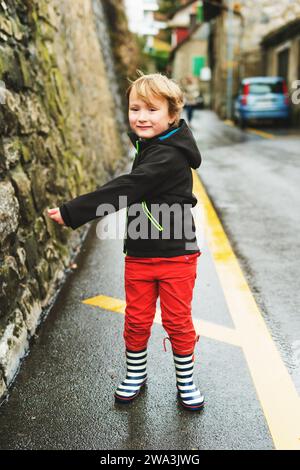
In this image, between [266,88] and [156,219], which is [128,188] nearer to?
[156,219]

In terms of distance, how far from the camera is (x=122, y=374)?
2914 millimetres

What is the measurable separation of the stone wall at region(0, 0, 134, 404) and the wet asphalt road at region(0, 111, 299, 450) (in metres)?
0.17

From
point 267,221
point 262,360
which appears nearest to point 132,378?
point 262,360

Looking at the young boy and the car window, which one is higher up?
the young boy

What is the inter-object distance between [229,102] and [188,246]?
25943 millimetres

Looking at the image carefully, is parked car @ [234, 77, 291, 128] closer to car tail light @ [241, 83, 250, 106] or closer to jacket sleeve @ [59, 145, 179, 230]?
car tail light @ [241, 83, 250, 106]

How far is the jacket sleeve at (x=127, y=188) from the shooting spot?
2.35m

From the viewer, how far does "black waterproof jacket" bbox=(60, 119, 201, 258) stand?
241 centimetres

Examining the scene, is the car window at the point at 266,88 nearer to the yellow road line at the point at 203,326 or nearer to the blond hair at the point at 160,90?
the yellow road line at the point at 203,326

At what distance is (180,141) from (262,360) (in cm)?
133

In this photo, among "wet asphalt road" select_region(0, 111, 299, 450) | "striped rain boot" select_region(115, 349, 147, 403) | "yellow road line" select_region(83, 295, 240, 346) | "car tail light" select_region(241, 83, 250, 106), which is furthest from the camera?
"car tail light" select_region(241, 83, 250, 106)

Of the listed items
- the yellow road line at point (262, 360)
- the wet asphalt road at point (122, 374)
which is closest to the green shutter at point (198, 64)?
the wet asphalt road at point (122, 374)

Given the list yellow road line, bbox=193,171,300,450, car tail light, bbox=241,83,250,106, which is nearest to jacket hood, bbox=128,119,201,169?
yellow road line, bbox=193,171,300,450

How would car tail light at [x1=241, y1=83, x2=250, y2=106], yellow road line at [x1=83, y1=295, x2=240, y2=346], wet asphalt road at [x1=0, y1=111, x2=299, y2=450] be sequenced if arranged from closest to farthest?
wet asphalt road at [x1=0, y1=111, x2=299, y2=450] → yellow road line at [x1=83, y1=295, x2=240, y2=346] → car tail light at [x1=241, y1=83, x2=250, y2=106]
